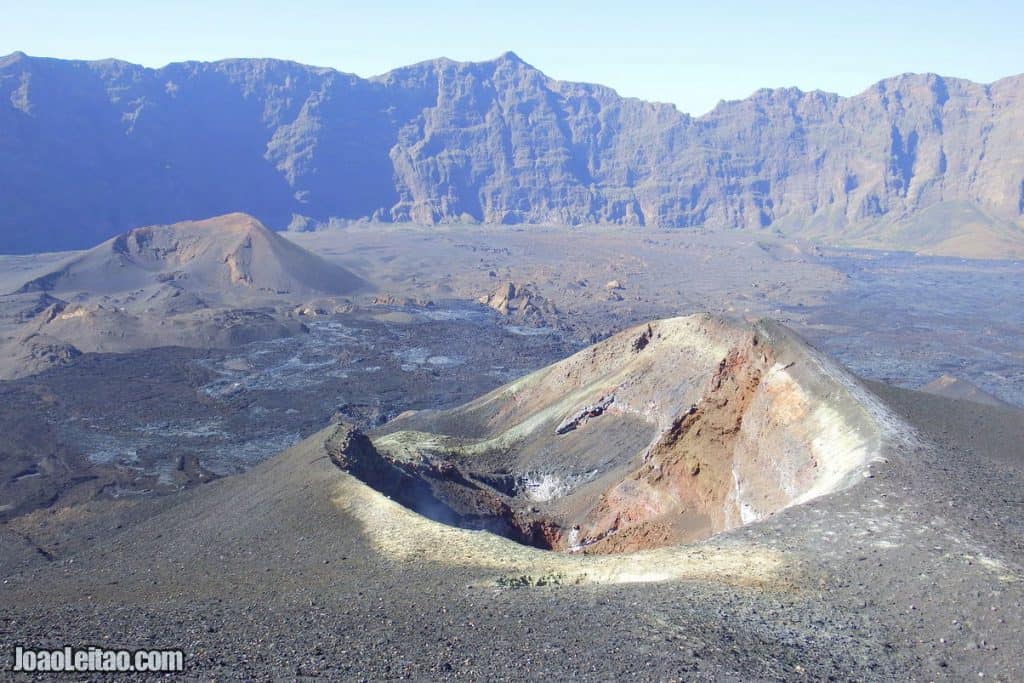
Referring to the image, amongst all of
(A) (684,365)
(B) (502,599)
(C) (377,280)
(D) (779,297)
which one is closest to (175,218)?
(C) (377,280)

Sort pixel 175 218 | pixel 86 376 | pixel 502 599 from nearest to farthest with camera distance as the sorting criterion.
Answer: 1. pixel 502 599
2. pixel 86 376
3. pixel 175 218

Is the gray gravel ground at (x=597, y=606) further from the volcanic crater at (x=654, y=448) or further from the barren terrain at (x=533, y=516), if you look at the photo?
the volcanic crater at (x=654, y=448)

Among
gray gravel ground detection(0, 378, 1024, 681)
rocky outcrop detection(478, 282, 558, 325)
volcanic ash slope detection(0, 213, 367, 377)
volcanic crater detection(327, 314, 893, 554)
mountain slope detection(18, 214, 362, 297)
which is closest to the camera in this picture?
gray gravel ground detection(0, 378, 1024, 681)

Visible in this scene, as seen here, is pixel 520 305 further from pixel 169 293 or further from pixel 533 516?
pixel 533 516

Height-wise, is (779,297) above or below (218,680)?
below

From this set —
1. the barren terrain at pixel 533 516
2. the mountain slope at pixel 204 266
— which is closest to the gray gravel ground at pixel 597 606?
the barren terrain at pixel 533 516

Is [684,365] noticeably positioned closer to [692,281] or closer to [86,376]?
[86,376]

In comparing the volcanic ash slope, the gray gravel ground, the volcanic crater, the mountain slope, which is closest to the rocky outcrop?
the mountain slope

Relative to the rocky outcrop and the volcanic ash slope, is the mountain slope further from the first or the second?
the rocky outcrop

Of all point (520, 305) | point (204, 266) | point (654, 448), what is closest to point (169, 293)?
point (204, 266)
